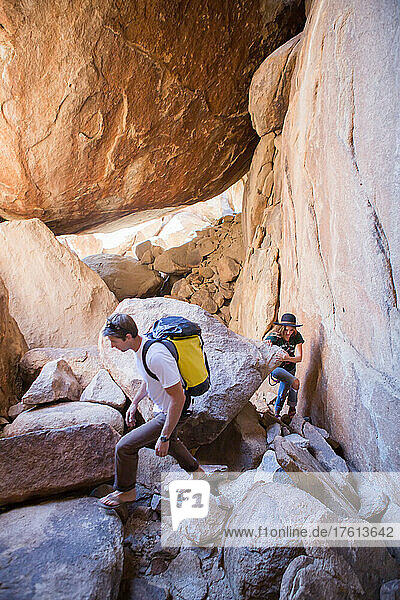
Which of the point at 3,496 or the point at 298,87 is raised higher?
the point at 298,87

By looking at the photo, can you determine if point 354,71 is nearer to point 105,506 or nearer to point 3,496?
point 105,506

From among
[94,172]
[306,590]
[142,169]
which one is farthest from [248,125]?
[306,590]

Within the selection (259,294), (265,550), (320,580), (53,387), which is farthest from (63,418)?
(259,294)

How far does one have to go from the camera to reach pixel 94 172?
594 centimetres

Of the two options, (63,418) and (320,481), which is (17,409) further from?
(320,481)

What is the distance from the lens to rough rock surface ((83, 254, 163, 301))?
878 centimetres

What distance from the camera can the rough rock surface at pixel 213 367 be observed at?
2.79 meters

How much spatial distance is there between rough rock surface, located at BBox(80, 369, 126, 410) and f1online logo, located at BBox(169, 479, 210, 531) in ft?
2.97

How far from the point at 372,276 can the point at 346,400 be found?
3.17ft

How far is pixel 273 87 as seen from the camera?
4902mm

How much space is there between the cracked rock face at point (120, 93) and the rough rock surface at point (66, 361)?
310 centimetres

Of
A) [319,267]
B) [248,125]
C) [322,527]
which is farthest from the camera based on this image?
[248,125]

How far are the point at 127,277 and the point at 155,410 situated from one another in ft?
22.8

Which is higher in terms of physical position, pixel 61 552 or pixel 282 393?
pixel 61 552
